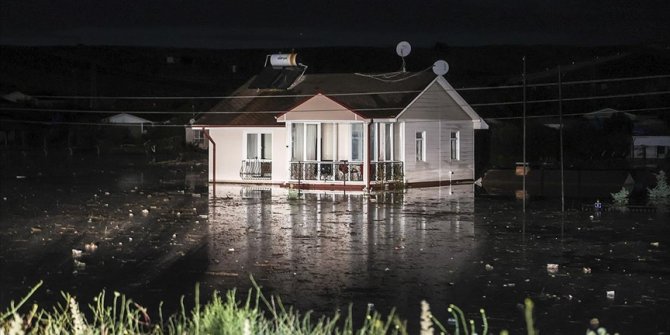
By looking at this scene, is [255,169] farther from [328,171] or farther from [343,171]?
[343,171]

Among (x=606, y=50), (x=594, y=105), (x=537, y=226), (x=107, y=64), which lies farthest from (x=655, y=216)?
(x=107, y=64)

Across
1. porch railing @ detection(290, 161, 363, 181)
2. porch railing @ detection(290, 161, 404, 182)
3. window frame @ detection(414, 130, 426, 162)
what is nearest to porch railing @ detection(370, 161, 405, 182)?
porch railing @ detection(290, 161, 404, 182)

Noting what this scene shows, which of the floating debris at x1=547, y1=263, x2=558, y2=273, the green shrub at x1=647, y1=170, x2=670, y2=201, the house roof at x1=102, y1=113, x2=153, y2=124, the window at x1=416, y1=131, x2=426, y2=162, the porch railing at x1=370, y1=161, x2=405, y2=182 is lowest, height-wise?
the floating debris at x1=547, y1=263, x2=558, y2=273

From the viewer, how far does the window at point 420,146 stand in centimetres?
3594

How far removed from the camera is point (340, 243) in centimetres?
1817

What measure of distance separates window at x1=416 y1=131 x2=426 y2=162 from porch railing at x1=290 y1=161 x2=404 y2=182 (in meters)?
1.36

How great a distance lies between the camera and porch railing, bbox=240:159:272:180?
3678 centimetres

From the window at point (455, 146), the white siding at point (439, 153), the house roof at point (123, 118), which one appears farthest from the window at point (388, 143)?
the house roof at point (123, 118)

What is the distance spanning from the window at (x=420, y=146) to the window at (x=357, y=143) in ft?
8.30

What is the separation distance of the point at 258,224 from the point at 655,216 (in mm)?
9759

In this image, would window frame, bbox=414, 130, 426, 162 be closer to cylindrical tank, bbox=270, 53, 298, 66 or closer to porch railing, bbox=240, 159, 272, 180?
porch railing, bbox=240, 159, 272, 180

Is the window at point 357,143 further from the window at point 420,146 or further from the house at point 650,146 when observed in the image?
the house at point 650,146

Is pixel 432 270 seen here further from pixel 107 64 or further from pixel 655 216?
pixel 107 64

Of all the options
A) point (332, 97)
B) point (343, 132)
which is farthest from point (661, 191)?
point (332, 97)
